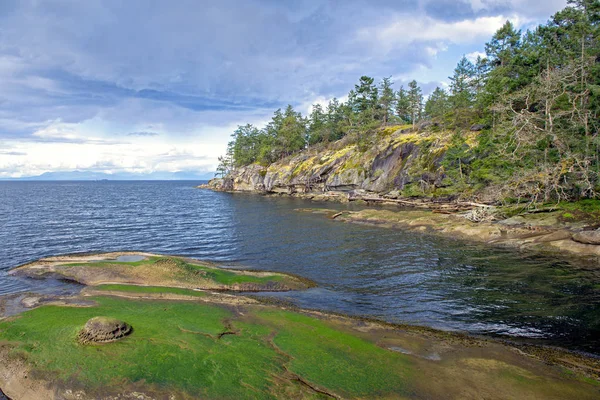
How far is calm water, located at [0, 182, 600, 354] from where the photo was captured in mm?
16344

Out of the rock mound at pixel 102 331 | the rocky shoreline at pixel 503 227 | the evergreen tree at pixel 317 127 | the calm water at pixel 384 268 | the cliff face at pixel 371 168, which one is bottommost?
the calm water at pixel 384 268

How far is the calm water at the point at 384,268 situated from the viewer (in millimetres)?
16344

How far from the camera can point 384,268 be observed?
25.9 m

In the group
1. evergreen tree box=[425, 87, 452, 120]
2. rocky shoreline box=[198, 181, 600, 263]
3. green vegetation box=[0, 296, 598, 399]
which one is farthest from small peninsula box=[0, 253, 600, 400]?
evergreen tree box=[425, 87, 452, 120]

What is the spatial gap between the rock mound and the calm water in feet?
32.4

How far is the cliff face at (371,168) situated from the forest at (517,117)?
382 centimetres

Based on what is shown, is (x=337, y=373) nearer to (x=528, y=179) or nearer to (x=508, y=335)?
(x=508, y=335)

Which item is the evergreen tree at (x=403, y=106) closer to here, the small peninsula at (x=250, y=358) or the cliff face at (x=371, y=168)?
the cliff face at (x=371, y=168)

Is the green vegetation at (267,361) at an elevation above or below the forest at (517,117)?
below

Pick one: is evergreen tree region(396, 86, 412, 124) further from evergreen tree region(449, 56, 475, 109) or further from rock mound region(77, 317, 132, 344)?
rock mound region(77, 317, 132, 344)

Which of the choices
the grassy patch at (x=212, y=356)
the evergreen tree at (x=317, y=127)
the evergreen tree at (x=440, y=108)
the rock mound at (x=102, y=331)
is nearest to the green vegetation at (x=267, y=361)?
the grassy patch at (x=212, y=356)

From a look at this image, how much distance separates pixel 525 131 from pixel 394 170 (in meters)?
37.3

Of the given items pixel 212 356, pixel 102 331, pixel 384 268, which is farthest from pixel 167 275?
pixel 384 268

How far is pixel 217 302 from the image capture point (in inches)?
691
